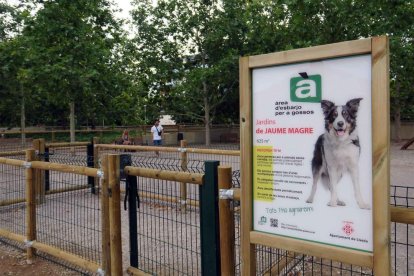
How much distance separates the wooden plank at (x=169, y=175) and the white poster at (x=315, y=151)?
66cm

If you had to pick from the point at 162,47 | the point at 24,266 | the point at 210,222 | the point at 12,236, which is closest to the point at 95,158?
the point at 12,236

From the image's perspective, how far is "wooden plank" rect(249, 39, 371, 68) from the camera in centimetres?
207

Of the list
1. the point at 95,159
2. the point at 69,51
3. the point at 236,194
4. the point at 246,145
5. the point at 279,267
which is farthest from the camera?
the point at 69,51

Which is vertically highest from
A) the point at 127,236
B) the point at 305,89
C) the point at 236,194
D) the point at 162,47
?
the point at 162,47

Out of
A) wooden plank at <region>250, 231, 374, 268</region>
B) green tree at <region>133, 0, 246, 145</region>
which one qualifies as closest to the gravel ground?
wooden plank at <region>250, 231, 374, 268</region>

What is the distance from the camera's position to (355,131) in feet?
6.98

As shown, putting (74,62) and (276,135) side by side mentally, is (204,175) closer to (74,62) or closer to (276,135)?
(276,135)

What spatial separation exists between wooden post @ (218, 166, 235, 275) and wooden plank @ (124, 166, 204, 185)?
24cm

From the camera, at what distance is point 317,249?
2.29 metres

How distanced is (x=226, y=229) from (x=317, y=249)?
77cm

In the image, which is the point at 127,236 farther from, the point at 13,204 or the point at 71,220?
the point at 13,204

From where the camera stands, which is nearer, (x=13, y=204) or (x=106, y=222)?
(x=106, y=222)

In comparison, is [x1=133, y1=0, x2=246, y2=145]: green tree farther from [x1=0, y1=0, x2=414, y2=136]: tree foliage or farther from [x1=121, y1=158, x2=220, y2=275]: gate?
[x1=121, y1=158, x2=220, y2=275]: gate

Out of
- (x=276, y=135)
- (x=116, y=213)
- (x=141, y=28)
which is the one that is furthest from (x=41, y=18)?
(x=276, y=135)
